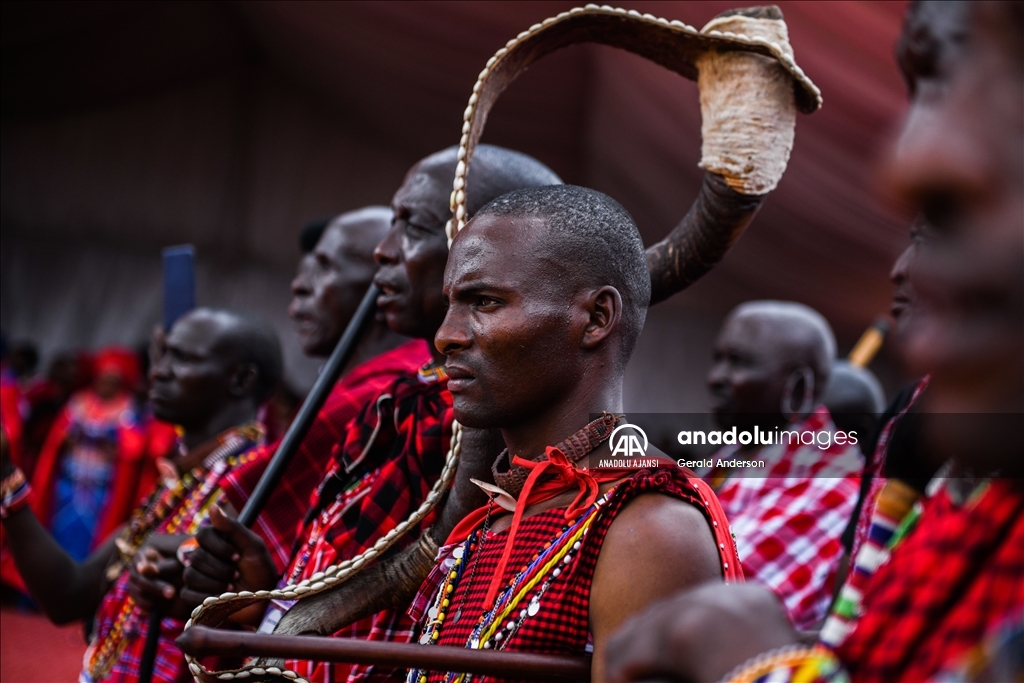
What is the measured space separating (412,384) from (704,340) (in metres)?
6.31

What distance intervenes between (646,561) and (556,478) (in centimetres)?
30

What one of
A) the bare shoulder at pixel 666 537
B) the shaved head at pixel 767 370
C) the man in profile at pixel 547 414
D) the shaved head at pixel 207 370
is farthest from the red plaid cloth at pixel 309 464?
the shaved head at pixel 767 370

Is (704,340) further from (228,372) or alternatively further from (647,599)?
(647,599)

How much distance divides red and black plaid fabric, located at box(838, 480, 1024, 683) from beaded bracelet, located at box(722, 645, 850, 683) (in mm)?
24

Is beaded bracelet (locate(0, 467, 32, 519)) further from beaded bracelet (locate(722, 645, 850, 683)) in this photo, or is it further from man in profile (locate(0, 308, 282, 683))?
beaded bracelet (locate(722, 645, 850, 683))

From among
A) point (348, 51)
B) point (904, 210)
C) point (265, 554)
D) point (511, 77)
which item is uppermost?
point (348, 51)

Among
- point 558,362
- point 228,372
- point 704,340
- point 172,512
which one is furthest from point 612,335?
point 704,340

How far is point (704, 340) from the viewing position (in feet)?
28.4

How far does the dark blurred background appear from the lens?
16.4 ft

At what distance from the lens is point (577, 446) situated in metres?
1.76

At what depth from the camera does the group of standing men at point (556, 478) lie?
944 mm

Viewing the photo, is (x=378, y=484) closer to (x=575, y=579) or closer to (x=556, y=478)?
(x=556, y=478)

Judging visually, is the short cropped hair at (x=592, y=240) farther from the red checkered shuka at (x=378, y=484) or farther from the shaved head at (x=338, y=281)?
the shaved head at (x=338, y=281)

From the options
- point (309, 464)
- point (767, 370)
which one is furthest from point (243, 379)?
point (767, 370)
